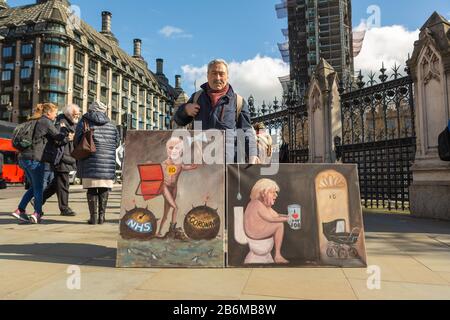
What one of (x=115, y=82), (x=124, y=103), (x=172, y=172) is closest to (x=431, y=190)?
(x=172, y=172)

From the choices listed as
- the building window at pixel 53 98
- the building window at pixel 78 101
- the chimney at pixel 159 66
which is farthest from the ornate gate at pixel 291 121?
the chimney at pixel 159 66

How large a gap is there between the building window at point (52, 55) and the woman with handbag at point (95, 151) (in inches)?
2085

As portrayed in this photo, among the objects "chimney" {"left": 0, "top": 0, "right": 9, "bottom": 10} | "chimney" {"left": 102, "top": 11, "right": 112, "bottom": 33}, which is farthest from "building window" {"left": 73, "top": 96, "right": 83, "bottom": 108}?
"chimney" {"left": 102, "top": 11, "right": 112, "bottom": 33}

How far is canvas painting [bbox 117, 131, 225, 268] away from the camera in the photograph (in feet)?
11.2

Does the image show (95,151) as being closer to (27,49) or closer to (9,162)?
(9,162)

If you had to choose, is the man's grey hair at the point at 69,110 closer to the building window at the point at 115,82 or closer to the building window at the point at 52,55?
the building window at the point at 52,55

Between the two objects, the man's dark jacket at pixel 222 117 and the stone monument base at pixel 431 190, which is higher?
the man's dark jacket at pixel 222 117

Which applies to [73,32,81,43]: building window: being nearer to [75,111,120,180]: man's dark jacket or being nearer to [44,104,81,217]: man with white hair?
[44,104,81,217]: man with white hair

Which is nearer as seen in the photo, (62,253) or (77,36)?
(62,253)

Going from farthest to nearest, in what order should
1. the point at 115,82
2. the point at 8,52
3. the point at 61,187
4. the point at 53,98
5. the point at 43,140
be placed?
the point at 115,82 < the point at 8,52 < the point at 53,98 < the point at 61,187 < the point at 43,140

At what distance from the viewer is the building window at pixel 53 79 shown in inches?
2030

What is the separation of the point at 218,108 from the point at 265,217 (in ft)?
4.28

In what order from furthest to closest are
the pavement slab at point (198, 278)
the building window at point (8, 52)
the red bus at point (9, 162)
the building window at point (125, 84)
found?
1. the building window at point (125, 84)
2. the building window at point (8, 52)
3. the red bus at point (9, 162)
4. the pavement slab at point (198, 278)

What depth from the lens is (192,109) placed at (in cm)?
399
